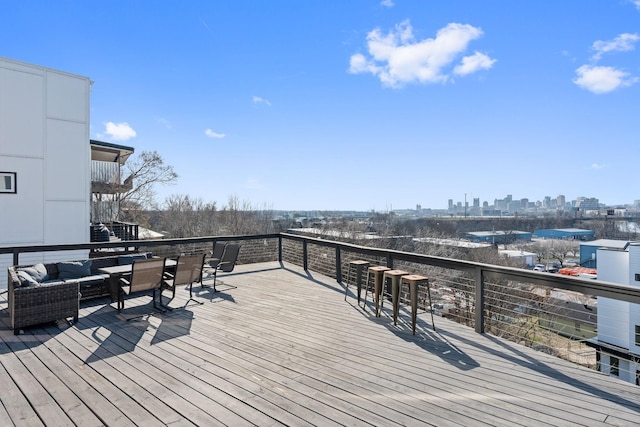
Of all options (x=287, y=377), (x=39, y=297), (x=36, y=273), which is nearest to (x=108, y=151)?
(x=36, y=273)

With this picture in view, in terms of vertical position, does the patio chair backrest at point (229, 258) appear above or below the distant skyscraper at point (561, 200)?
below

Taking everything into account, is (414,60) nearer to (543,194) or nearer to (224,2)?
(224,2)

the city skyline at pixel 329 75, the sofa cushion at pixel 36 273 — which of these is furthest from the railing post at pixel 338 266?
the city skyline at pixel 329 75

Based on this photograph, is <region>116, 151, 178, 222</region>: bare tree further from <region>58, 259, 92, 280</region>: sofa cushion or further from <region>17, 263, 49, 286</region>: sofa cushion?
<region>17, 263, 49, 286</region>: sofa cushion

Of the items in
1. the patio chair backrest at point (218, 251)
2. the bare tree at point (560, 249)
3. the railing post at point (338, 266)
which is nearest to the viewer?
the railing post at point (338, 266)

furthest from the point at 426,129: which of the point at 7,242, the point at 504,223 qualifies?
the point at 504,223

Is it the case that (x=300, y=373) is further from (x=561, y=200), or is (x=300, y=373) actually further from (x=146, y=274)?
(x=561, y=200)

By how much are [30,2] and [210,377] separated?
35.8 feet

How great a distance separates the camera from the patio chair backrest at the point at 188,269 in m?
4.94

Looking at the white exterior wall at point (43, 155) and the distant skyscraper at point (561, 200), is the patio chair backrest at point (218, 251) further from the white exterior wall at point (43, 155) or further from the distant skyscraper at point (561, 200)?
the distant skyscraper at point (561, 200)

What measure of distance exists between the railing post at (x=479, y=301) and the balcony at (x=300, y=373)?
0.02 metres

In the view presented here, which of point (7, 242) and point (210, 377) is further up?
point (7, 242)

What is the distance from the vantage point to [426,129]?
18.8 meters

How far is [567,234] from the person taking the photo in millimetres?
31984
